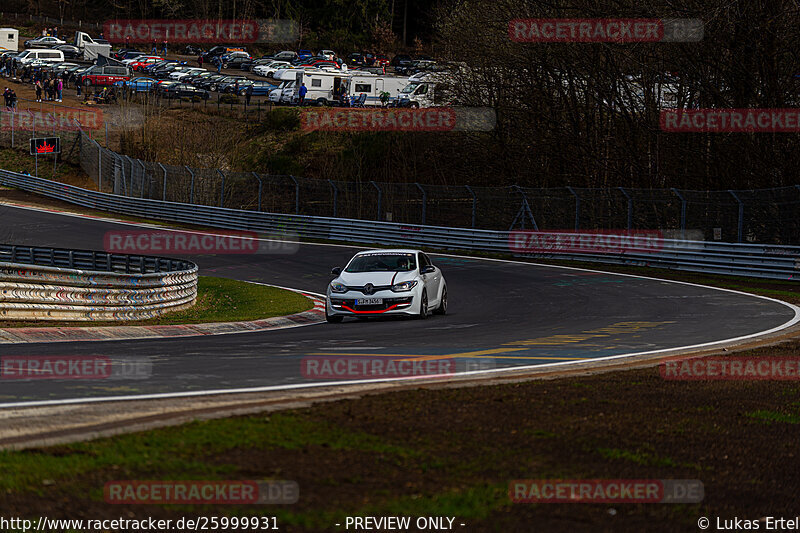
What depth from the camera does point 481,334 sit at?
50.9 feet

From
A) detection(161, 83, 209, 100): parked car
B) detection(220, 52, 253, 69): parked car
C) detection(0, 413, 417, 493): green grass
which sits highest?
detection(220, 52, 253, 69): parked car

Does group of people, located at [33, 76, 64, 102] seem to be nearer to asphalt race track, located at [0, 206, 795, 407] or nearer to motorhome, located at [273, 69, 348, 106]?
motorhome, located at [273, 69, 348, 106]

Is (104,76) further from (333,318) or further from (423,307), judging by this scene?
(423,307)

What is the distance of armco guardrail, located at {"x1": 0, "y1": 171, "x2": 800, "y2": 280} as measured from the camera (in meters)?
26.6

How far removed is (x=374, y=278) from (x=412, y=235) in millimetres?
18725

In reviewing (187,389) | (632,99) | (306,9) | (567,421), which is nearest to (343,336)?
(187,389)

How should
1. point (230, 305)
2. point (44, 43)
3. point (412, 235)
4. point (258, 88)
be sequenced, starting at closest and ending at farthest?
point (230, 305), point (412, 235), point (258, 88), point (44, 43)

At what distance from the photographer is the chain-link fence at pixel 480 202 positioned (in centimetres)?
2780

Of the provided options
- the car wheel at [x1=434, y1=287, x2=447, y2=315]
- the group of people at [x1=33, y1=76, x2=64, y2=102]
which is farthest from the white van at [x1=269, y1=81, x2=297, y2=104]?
the car wheel at [x1=434, y1=287, x2=447, y2=315]

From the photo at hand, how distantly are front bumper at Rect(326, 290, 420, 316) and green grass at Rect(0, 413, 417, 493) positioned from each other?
35.2 ft

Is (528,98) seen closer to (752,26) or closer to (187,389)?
(752,26)

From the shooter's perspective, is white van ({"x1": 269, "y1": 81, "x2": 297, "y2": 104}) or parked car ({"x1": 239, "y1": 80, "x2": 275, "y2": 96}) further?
parked car ({"x1": 239, "y1": 80, "x2": 275, "y2": 96})

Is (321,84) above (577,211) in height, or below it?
above

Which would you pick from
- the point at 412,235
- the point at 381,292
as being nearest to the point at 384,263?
the point at 381,292
